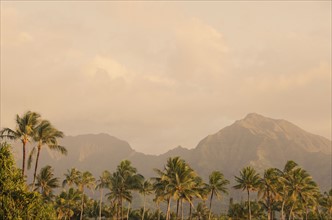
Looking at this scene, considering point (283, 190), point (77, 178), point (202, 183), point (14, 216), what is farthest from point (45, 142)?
point (283, 190)

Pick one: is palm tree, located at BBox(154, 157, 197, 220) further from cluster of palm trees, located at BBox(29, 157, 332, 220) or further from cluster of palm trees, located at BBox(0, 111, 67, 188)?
cluster of palm trees, located at BBox(0, 111, 67, 188)

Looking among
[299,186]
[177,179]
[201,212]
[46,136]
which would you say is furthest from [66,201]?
[299,186]

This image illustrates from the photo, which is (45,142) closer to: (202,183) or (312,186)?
(202,183)

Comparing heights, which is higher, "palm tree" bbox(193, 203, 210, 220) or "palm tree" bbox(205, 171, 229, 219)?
"palm tree" bbox(205, 171, 229, 219)

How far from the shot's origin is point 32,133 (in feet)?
188

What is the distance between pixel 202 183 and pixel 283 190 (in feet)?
58.7

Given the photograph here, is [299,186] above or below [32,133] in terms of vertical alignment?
below

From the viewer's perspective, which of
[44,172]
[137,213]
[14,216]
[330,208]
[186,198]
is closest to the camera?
[14,216]

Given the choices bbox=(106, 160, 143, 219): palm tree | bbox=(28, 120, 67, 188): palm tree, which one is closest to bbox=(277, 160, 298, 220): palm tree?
bbox=(106, 160, 143, 219): palm tree

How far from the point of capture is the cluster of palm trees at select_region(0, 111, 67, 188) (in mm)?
54969

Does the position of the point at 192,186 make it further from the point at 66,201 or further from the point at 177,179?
the point at 66,201

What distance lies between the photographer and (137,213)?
108 meters

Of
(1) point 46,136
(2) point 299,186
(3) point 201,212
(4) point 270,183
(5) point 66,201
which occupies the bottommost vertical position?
(3) point 201,212

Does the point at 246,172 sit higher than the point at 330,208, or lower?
higher
